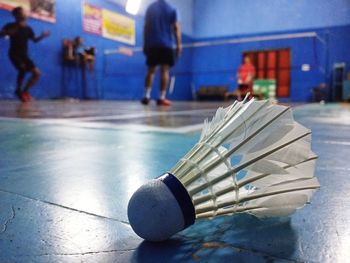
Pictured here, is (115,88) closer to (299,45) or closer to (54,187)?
(299,45)

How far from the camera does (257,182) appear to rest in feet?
1.94

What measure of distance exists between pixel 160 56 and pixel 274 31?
349 inches

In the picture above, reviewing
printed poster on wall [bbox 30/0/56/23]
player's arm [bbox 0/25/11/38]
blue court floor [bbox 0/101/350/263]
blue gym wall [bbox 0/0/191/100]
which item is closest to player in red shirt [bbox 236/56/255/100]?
blue gym wall [bbox 0/0/191/100]

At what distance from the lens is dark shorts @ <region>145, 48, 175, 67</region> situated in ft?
18.2

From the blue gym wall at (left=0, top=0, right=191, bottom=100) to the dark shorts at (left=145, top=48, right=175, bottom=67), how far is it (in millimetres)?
3851

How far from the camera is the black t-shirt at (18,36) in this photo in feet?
23.2

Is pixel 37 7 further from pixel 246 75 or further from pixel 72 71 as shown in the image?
pixel 246 75

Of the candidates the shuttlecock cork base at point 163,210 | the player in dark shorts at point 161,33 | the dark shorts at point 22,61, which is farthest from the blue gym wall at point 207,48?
the shuttlecock cork base at point 163,210

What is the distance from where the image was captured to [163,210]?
1.68ft

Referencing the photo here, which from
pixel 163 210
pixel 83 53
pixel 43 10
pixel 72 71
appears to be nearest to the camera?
pixel 163 210

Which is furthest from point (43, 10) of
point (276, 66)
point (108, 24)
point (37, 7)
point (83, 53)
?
point (276, 66)

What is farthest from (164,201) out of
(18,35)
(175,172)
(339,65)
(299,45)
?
(299,45)

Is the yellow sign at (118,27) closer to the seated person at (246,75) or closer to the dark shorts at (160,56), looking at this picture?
the seated person at (246,75)

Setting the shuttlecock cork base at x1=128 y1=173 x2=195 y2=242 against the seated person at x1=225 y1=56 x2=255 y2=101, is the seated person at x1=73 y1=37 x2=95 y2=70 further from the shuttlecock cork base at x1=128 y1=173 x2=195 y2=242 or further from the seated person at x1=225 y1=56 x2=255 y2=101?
the shuttlecock cork base at x1=128 y1=173 x2=195 y2=242
